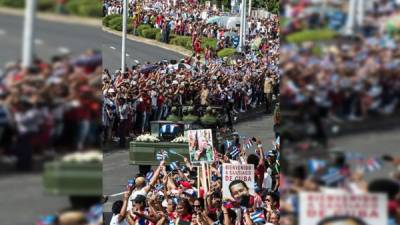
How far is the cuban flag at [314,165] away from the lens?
6.98 feet

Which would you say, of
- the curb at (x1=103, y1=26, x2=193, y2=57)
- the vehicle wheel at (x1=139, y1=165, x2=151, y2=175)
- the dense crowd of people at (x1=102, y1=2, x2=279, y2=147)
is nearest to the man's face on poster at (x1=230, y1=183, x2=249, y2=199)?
the vehicle wheel at (x1=139, y1=165, x2=151, y2=175)

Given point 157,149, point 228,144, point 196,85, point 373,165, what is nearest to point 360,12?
point 373,165

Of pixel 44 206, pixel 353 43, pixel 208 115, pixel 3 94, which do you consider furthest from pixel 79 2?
pixel 208 115

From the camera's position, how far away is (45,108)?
2.24 m

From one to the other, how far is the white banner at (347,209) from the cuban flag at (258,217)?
566 centimetres

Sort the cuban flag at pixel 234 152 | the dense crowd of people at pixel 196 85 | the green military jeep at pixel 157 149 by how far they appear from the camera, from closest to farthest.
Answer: the green military jeep at pixel 157 149 < the cuban flag at pixel 234 152 < the dense crowd of people at pixel 196 85

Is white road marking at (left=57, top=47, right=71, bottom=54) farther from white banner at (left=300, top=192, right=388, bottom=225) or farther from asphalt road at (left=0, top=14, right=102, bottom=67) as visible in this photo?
white banner at (left=300, top=192, right=388, bottom=225)

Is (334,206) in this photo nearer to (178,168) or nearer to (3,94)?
(3,94)

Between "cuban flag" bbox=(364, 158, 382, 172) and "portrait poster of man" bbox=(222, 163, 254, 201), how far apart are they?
6031 millimetres

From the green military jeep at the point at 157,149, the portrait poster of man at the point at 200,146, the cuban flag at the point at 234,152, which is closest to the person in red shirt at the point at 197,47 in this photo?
the cuban flag at the point at 234,152

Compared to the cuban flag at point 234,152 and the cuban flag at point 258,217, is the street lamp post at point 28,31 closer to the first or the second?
the cuban flag at point 258,217

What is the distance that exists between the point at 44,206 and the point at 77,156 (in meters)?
0.17

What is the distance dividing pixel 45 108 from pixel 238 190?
19.8ft

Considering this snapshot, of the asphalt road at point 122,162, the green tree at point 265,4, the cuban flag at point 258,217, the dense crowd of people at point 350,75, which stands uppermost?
the dense crowd of people at point 350,75
